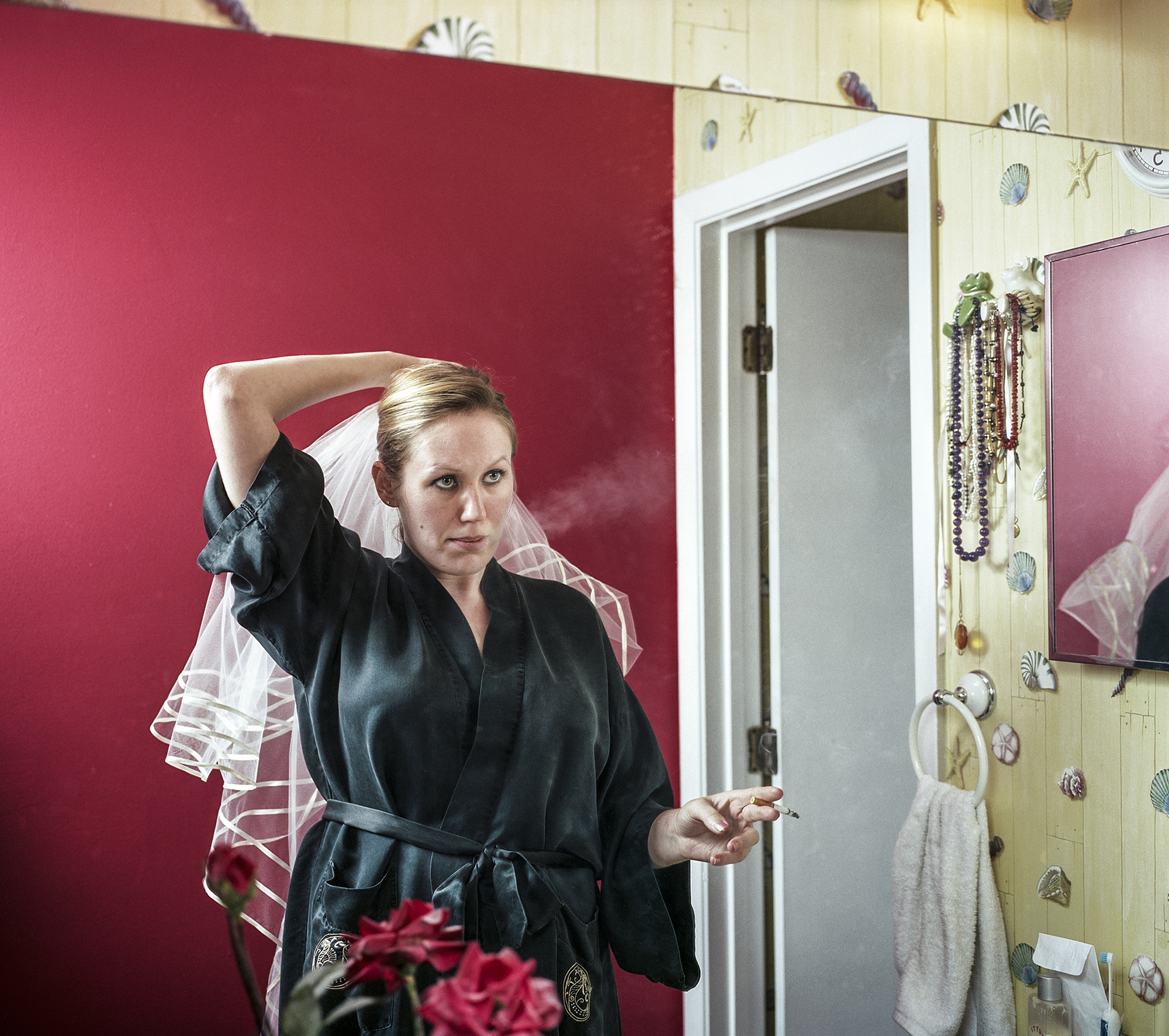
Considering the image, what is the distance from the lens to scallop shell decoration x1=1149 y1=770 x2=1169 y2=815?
4.11ft

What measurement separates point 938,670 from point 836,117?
626 millimetres

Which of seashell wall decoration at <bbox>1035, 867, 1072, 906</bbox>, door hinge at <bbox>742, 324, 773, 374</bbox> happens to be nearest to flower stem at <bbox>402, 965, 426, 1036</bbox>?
door hinge at <bbox>742, 324, 773, 374</bbox>

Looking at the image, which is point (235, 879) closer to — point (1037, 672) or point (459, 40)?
point (459, 40)

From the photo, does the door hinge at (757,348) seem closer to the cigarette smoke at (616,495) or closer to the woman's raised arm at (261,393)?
the cigarette smoke at (616,495)

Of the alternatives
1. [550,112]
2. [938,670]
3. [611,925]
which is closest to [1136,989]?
[938,670]

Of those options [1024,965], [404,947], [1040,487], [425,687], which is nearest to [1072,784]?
[1024,965]

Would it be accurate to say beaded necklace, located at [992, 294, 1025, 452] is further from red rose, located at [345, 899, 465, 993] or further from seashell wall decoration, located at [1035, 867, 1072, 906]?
red rose, located at [345, 899, 465, 993]

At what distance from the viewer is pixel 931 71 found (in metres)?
1.30

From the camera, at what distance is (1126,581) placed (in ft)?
4.25

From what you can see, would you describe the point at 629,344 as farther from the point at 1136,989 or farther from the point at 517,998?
the point at 1136,989

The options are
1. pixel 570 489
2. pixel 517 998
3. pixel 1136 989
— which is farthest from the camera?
pixel 1136 989

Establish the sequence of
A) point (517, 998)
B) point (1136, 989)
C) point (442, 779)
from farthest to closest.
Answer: point (1136, 989)
point (442, 779)
point (517, 998)

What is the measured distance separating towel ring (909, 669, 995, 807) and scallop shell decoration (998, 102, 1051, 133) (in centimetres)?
70

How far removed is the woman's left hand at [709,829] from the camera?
38.4 inches
